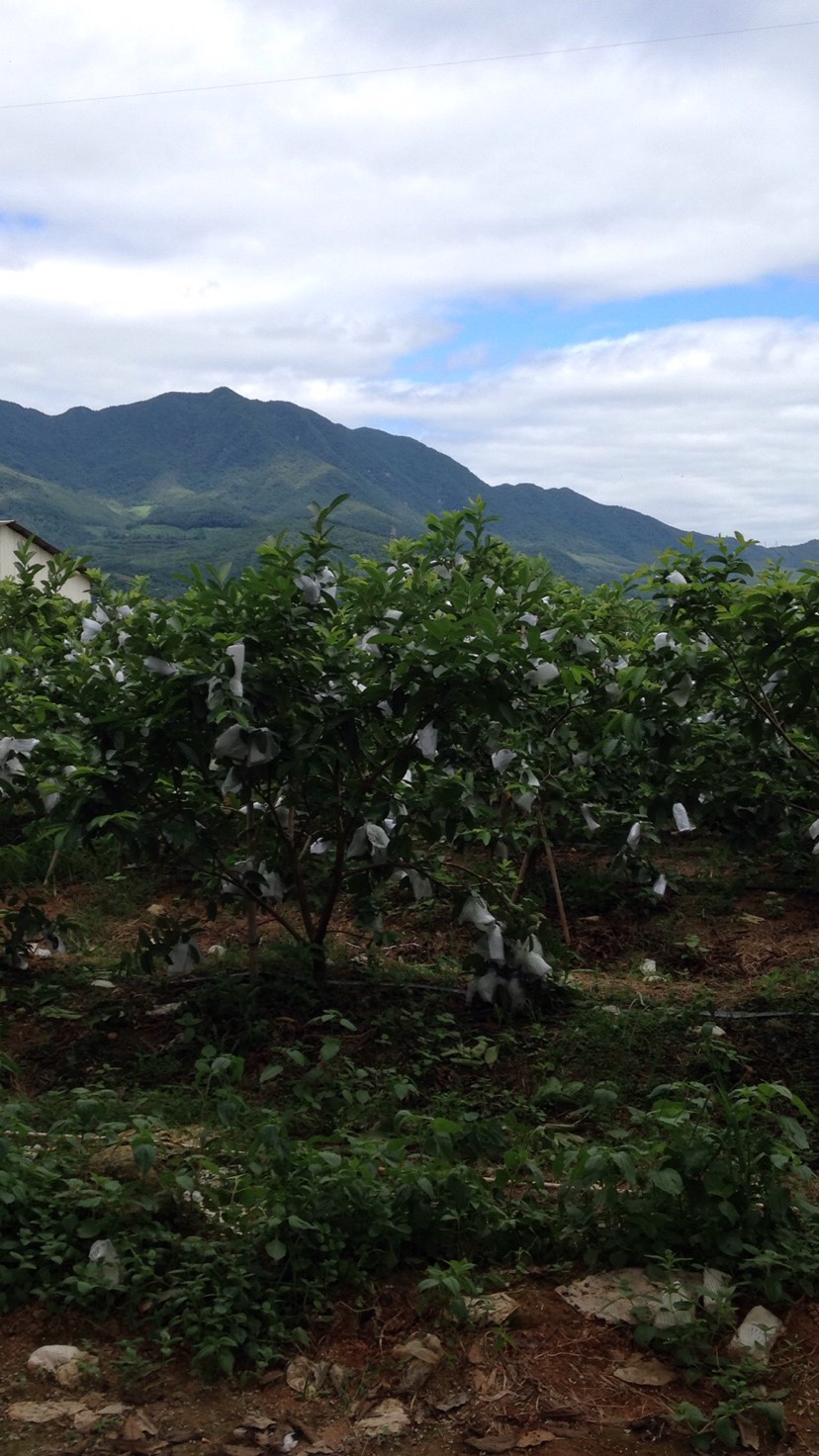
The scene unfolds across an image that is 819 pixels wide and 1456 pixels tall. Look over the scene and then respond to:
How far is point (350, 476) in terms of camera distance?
96500 millimetres

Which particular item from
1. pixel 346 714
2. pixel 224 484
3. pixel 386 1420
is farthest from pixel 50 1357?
pixel 224 484

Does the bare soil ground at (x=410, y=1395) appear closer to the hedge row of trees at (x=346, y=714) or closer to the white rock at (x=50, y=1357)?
the white rock at (x=50, y=1357)

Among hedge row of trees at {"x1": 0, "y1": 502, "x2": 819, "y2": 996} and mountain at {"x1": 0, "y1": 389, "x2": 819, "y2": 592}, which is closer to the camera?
hedge row of trees at {"x1": 0, "y1": 502, "x2": 819, "y2": 996}

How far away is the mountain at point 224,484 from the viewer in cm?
6625

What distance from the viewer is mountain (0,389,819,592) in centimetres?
6625

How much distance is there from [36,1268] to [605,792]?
4.16 metres

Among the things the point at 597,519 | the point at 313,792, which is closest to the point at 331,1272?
the point at 313,792

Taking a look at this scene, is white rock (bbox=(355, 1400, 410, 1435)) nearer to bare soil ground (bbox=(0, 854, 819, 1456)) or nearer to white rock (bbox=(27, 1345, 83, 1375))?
bare soil ground (bbox=(0, 854, 819, 1456))

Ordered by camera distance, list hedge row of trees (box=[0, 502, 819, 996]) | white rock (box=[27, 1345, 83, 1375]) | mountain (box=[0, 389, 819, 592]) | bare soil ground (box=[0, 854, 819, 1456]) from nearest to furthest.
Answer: bare soil ground (box=[0, 854, 819, 1456]), white rock (box=[27, 1345, 83, 1375]), hedge row of trees (box=[0, 502, 819, 996]), mountain (box=[0, 389, 819, 592])

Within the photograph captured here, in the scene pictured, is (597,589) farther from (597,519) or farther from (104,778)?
(597,519)

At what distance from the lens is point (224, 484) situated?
99.2 metres

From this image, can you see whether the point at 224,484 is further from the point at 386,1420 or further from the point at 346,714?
the point at 386,1420

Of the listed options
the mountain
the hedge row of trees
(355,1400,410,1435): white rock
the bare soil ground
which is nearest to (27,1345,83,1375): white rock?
the bare soil ground

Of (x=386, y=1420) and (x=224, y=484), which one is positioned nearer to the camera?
(x=386, y=1420)
